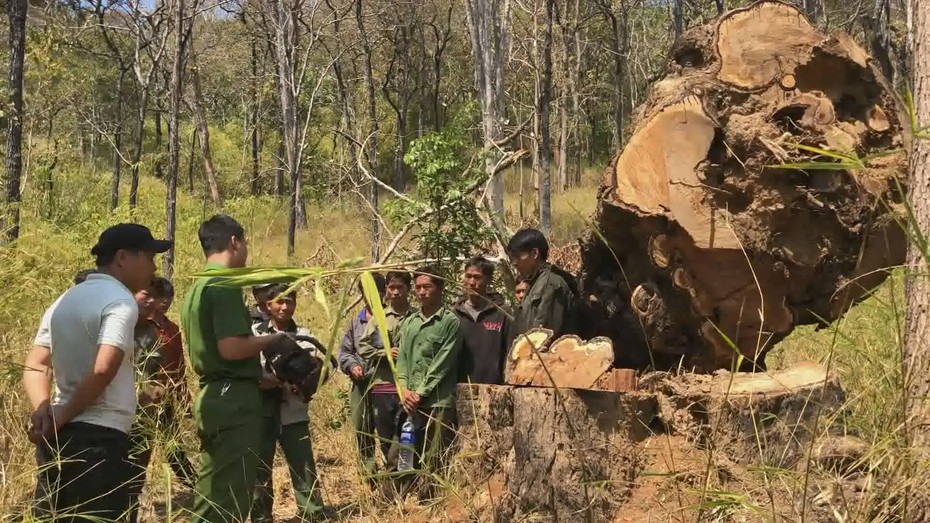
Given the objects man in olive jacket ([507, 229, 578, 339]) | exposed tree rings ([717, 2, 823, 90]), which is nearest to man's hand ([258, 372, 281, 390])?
man in olive jacket ([507, 229, 578, 339])

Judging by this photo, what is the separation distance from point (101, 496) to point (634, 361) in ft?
8.65

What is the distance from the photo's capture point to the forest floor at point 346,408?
257 cm

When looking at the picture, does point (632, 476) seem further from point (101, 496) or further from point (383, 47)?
point (383, 47)

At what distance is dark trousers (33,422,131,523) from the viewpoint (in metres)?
3.02

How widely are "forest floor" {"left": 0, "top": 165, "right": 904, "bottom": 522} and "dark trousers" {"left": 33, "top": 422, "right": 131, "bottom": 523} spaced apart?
209 mm

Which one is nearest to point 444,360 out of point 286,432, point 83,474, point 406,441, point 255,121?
point 406,441

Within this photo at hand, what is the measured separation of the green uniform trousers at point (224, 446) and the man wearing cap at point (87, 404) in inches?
16.9

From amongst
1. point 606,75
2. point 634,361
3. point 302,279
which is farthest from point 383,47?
point 302,279

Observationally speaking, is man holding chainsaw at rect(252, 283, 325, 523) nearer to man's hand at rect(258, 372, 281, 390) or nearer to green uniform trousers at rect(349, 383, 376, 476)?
man's hand at rect(258, 372, 281, 390)

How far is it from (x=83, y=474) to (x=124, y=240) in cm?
92

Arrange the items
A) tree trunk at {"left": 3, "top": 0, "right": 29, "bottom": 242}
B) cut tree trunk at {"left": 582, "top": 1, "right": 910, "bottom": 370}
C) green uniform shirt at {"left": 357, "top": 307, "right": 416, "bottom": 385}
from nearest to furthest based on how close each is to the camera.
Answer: cut tree trunk at {"left": 582, "top": 1, "right": 910, "bottom": 370} → green uniform shirt at {"left": 357, "top": 307, "right": 416, "bottom": 385} → tree trunk at {"left": 3, "top": 0, "right": 29, "bottom": 242}

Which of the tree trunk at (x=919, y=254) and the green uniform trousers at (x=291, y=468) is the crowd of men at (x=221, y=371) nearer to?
the green uniform trousers at (x=291, y=468)

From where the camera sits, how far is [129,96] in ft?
97.8

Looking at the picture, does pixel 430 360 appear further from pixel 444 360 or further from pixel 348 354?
pixel 348 354
